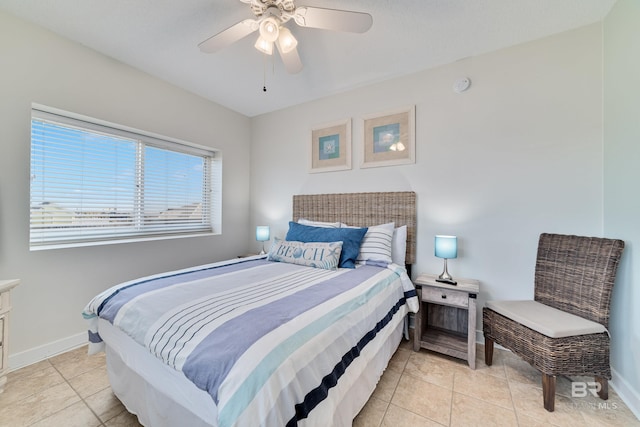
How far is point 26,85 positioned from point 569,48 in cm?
438

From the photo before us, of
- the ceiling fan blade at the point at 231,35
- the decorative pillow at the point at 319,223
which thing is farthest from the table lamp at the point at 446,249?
the ceiling fan blade at the point at 231,35

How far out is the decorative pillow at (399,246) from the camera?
2506 millimetres

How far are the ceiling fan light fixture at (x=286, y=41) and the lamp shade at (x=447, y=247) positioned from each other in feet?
6.42

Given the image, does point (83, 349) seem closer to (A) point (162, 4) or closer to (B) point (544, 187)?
(A) point (162, 4)

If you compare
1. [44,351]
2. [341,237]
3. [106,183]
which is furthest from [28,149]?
[341,237]

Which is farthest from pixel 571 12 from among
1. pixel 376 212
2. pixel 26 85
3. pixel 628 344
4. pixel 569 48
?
pixel 26 85

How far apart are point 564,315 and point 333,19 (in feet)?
8.15

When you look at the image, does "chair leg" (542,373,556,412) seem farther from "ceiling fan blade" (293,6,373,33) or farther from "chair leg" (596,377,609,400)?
"ceiling fan blade" (293,6,373,33)

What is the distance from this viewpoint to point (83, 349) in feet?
7.37

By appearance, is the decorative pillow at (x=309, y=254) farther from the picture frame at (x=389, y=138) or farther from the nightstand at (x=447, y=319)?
the picture frame at (x=389, y=138)

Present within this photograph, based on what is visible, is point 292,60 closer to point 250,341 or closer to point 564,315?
point 250,341

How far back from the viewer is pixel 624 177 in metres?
1.70

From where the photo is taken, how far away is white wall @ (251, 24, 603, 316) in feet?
6.59

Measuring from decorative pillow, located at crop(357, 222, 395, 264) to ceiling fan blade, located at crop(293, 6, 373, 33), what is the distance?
1671 mm
